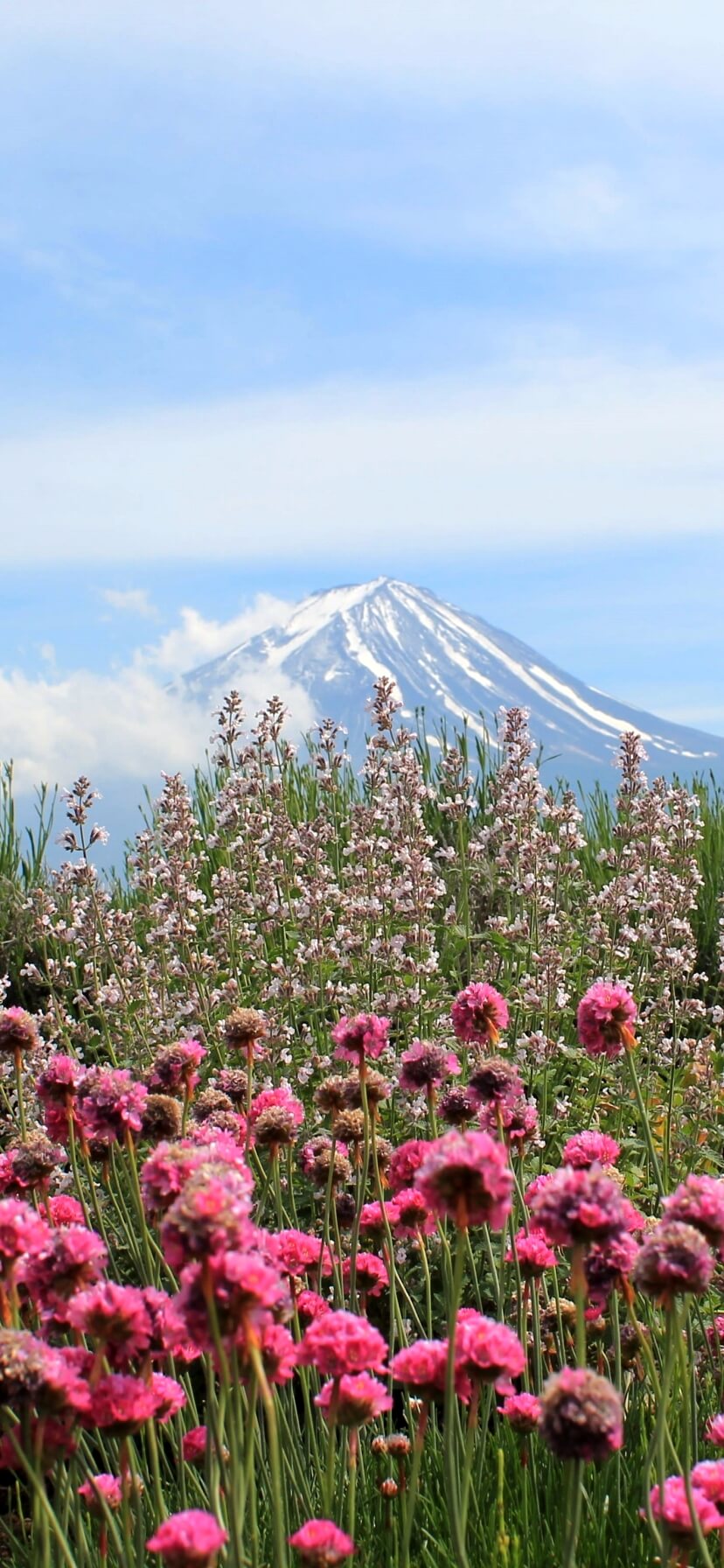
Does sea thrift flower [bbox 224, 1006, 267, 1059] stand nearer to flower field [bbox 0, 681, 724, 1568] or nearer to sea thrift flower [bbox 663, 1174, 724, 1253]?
flower field [bbox 0, 681, 724, 1568]

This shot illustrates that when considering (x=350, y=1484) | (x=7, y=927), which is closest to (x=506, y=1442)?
(x=350, y=1484)

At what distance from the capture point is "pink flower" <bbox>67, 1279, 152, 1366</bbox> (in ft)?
6.20

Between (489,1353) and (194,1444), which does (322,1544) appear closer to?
(489,1353)

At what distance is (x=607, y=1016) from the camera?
2863 mm

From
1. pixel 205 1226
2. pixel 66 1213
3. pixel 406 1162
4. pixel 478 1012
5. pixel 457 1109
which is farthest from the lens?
pixel 66 1213

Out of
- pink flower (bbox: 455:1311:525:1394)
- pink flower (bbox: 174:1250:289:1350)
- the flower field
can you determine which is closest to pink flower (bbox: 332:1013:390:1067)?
the flower field

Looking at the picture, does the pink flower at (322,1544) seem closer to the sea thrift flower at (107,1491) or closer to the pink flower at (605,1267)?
the pink flower at (605,1267)

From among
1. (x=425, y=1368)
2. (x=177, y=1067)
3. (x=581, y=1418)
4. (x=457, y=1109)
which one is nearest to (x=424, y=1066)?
(x=457, y=1109)

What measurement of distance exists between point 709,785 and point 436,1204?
32.6 ft

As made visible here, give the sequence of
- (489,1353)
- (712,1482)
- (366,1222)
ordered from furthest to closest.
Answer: (366,1222), (712,1482), (489,1353)

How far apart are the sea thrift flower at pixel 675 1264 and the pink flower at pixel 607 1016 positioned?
37.7 inches

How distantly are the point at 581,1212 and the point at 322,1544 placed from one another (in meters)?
0.60

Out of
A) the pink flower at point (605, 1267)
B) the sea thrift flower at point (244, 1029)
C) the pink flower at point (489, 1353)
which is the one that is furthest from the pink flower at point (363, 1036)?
the pink flower at point (489, 1353)

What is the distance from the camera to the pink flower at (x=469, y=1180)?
5.67 ft
